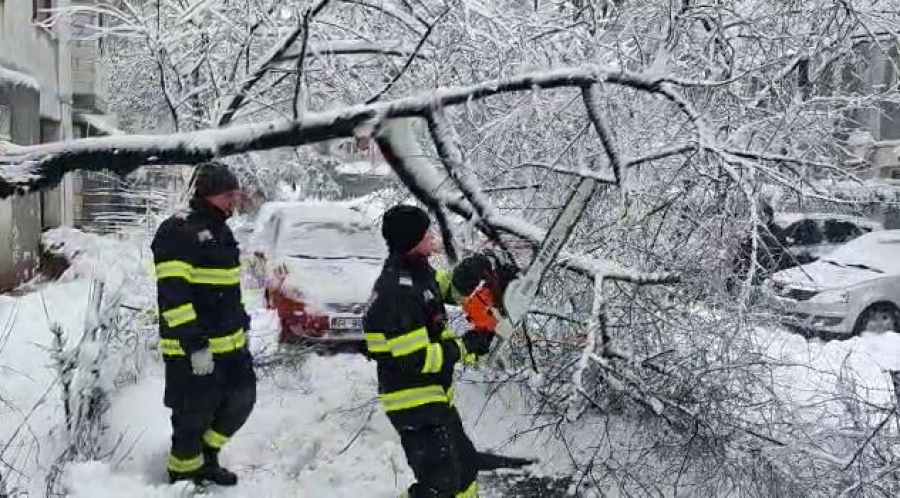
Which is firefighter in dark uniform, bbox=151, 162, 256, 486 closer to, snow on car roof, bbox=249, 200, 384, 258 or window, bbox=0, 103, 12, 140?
snow on car roof, bbox=249, 200, 384, 258

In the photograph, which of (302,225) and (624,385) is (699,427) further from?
(302,225)

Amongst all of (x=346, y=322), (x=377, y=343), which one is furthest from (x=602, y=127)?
(x=346, y=322)

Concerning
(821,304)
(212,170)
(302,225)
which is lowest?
(821,304)

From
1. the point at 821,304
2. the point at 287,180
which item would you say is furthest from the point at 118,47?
the point at 821,304

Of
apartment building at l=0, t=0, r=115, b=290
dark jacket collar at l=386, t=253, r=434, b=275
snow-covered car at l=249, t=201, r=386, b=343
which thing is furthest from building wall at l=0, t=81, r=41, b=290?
dark jacket collar at l=386, t=253, r=434, b=275

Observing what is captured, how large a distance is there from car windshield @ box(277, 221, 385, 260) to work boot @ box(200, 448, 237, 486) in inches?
185

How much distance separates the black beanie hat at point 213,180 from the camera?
15.5ft

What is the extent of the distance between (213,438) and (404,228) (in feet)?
5.85

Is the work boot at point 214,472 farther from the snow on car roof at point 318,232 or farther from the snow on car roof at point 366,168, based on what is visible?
the snow on car roof at point 318,232

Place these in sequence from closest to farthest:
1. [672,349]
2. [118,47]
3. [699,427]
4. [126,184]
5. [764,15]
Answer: [699,427], [672,349], [764,15], [126,184], [118,47]

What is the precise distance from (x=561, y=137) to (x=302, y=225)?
4.85m

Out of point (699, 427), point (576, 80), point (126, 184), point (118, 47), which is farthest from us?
point (118, 47)

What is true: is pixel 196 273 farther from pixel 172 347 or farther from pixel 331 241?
pixel 331 241

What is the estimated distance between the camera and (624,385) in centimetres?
470
